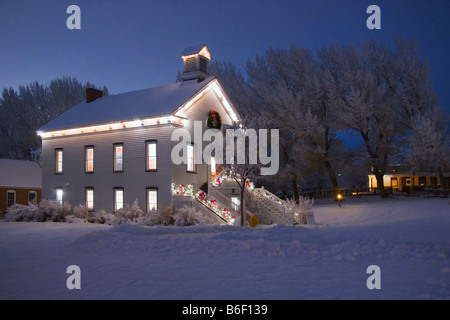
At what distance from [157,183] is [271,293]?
1573 centimetres

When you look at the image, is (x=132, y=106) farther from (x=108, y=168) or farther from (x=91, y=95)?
(x=91, y=95)

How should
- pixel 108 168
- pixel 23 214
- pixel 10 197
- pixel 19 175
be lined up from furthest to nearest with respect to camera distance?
pixel 19 175
pixel 10 197
pixel 108 168
pixel 23 214

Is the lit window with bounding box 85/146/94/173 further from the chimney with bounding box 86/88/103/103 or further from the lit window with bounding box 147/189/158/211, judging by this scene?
the chimney with bounding box 86/88/103/103

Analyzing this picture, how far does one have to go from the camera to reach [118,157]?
2297cm

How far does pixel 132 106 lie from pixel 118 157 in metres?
3.48

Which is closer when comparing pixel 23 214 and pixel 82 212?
pixel 82 212

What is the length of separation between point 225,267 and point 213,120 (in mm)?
16504

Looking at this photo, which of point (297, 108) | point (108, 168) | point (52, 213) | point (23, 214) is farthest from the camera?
point (297, 108)

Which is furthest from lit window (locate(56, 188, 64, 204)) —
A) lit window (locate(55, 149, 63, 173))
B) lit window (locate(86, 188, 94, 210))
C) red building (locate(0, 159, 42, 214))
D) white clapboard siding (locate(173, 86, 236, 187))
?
white clapboard siding (locate(173, 86, 236, 187))

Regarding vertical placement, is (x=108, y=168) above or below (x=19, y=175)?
above

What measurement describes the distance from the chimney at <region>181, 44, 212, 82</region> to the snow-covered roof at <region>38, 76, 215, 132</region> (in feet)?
1.58

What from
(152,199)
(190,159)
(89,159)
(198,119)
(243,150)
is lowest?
(152,199)

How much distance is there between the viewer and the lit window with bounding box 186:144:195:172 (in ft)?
70.6

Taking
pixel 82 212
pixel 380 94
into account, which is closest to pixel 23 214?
pixel 82 212
